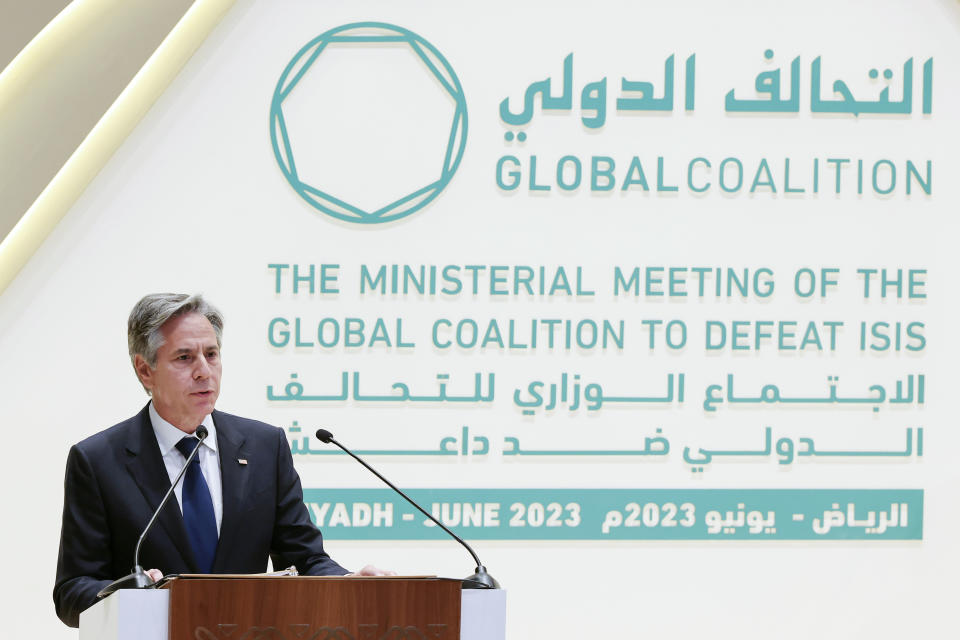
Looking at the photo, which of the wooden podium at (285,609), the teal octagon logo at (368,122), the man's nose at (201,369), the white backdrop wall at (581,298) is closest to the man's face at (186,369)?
the man's nose at (201,369)

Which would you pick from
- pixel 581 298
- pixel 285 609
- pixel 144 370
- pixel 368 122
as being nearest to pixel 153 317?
pixel 144 370

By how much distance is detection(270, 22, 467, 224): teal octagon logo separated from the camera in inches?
150

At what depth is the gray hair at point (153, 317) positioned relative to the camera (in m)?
2.29

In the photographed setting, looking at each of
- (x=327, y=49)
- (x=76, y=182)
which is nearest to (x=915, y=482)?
(x=327, y=49)

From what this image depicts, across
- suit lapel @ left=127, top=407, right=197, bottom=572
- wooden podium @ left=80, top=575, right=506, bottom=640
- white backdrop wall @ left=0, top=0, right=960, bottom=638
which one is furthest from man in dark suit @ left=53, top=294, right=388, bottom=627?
white backdrop wall @ left=0, top=0, right=960, bottom=638

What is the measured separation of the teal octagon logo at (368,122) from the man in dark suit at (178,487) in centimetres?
152

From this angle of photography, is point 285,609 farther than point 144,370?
No

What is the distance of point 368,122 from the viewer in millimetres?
3836

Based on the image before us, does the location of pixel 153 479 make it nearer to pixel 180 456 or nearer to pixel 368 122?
pixel 180 456

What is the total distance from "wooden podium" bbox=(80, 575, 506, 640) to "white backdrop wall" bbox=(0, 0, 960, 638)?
6.46 feet

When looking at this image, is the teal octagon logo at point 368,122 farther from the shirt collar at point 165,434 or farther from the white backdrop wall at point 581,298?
the shirt collar at point 165,434

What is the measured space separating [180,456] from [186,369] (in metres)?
0.19

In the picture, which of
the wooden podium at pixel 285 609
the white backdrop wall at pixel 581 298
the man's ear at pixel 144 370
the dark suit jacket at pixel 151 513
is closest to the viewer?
the wooden podium at pixel 285 609

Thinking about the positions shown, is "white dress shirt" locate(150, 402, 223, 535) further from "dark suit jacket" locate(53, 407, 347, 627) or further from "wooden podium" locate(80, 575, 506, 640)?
"wooden podium" locate(80, 575, 506, 640)
